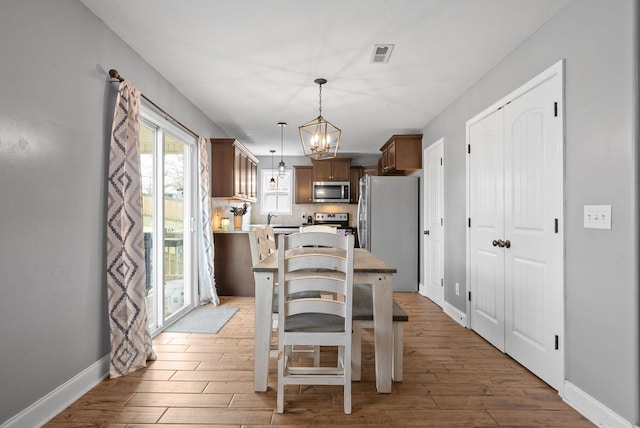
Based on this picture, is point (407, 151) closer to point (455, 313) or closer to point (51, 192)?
point (455, 313)

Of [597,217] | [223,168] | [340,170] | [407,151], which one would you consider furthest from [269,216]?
[597,217]

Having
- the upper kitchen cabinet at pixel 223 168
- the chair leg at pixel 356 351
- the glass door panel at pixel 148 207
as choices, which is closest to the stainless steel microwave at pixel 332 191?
the upper kitchen cabinet at pixel 223 168

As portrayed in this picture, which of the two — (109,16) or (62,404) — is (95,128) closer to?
(109,16)

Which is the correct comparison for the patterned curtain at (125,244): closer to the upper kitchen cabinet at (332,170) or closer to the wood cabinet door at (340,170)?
the upper kitchen cabinet at (332,170)

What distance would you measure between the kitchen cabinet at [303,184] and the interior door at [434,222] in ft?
8.83

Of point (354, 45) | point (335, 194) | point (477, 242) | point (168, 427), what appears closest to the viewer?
point (168, 427)

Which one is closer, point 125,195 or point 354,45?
point 125,195

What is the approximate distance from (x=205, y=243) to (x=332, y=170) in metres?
3.38

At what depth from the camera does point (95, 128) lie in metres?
2.34

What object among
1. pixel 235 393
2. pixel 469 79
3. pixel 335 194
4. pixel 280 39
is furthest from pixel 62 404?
pixel 335 194

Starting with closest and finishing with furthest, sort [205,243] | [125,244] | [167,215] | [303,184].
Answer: [125,244]
[167,215]
[205,243]
[303,184]

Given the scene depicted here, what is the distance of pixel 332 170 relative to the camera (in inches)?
276

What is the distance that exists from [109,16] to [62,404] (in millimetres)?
2407

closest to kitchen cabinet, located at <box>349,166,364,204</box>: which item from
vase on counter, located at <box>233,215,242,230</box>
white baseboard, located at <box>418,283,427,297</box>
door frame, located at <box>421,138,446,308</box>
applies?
door frame, located at <box>421,138,446,308</box>
